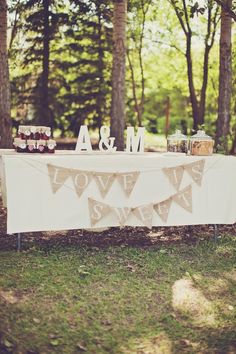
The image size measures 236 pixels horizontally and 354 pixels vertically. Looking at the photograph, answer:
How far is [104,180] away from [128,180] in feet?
0.86

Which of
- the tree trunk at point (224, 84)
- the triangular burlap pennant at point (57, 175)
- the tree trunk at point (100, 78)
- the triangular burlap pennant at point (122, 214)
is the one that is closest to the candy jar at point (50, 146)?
the triangular burlap pennant at point (57, 175)

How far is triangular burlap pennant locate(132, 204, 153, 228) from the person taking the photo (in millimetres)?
5320

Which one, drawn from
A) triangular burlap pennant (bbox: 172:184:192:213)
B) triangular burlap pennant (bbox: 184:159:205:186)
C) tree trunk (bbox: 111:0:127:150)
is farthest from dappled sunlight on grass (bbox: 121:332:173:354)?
tree trunk (bbox: 111:0:127:150)

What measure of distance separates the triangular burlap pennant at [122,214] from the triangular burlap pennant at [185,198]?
0.56 metres

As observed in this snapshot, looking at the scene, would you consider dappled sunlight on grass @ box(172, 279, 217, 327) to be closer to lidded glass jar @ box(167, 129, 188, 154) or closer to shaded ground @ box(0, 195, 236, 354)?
shaded ground @ box(0, 195, 236, 354)

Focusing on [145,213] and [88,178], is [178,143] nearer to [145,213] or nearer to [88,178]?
[145,213]

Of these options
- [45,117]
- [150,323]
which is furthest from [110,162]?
[45,117]

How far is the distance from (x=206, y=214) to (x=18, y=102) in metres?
12.5

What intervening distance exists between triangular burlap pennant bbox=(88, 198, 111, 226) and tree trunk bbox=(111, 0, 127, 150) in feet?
14.0

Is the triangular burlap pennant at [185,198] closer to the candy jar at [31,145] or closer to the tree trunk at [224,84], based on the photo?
the candy jar at [31,145]

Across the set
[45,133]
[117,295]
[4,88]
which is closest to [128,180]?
[45,133]

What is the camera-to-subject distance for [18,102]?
16891 millimetres

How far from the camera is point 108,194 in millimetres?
5234

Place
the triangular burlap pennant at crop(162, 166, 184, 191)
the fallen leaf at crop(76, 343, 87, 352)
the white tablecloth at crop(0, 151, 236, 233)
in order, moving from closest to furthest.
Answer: the fallen leaf at crop(76, 343, 87, 352) < the white tablecloth at crop(0, 151, 236, 233) < the triangular burlap pennant at crop(162, 166, 184, 191)
